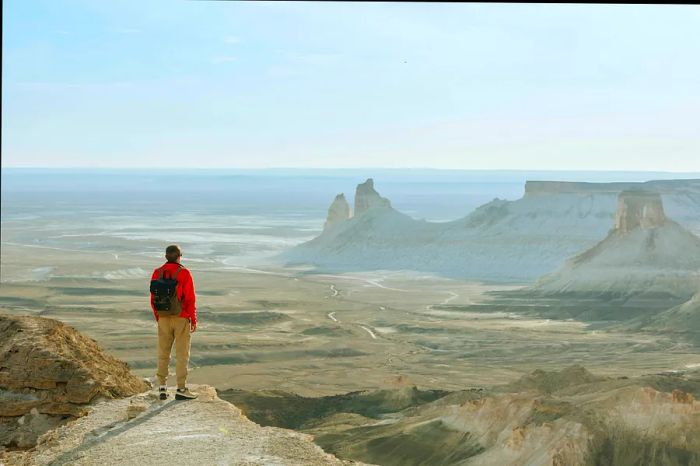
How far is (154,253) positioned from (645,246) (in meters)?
55.2

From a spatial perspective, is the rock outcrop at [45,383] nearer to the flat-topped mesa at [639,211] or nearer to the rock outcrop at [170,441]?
the rock outcrop at [170,441]

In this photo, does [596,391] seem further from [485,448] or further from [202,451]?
[202,451]

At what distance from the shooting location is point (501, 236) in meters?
112

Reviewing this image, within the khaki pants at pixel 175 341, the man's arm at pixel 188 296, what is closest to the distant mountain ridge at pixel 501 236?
the khaki pants at pixel 175 341

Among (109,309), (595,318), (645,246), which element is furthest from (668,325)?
(109,309)

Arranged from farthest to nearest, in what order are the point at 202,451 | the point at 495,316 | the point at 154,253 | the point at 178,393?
1. the point at 154,253
2. the point at 495,316
3. the point at 178,393
4. the point at 202,451

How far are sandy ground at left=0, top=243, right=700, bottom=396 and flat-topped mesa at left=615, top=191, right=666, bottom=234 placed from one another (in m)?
12.2

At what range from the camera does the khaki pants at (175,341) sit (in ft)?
36.8

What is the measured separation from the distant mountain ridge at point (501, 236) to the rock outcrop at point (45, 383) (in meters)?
88.0

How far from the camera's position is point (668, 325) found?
230ft

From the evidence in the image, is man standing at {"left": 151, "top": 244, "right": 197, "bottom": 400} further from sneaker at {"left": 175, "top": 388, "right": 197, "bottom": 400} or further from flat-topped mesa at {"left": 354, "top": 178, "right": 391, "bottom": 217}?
flat-topped mesa at {"left": 354, "top": 178, "right": 391, "bottom": 217}

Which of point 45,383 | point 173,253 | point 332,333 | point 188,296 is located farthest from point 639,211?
point 173,253

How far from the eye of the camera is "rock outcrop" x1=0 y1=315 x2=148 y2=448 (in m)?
12.1

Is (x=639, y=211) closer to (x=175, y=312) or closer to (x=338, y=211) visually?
(x=338, y=211)
